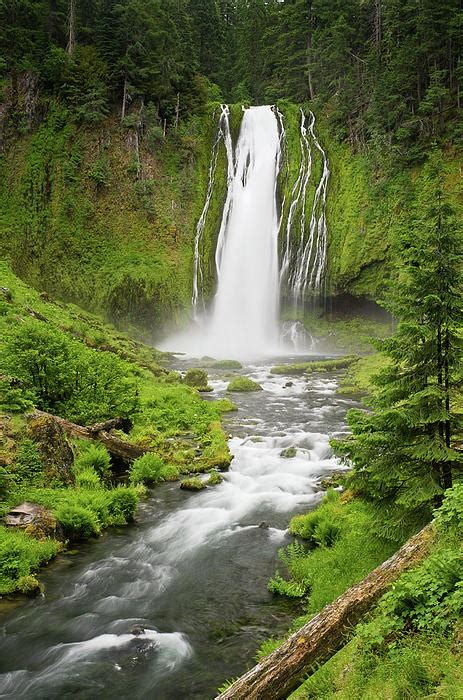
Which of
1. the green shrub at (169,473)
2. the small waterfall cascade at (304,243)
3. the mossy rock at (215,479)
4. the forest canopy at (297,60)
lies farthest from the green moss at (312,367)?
the forest canopy at (297,60)

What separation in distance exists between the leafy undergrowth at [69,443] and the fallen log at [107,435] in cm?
27

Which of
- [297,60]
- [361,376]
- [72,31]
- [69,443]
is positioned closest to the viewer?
[69,443]

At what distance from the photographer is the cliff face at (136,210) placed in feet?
115

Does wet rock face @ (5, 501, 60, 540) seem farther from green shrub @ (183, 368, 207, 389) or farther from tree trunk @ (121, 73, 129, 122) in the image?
tree trunk @ (121, 73, 129, 122)

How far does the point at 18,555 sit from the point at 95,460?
3267 millimetres

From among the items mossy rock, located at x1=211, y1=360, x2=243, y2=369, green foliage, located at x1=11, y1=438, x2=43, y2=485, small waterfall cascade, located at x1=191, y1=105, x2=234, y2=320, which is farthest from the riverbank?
small waterfall cascade, located at x1=191, y1=105, x2=234, y2=320

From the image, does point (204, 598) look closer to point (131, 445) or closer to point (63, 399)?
point (131, 445)

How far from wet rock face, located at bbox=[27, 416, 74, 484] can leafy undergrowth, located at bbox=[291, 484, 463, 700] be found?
6.62m

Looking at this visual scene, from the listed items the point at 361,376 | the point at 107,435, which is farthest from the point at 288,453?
the point at 361,376

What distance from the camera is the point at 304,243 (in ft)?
123

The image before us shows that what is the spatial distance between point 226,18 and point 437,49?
134ft

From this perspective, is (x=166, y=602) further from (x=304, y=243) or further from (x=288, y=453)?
(x=304, y=243)

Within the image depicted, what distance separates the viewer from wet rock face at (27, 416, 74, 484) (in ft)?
29.8

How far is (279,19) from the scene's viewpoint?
170 ft
